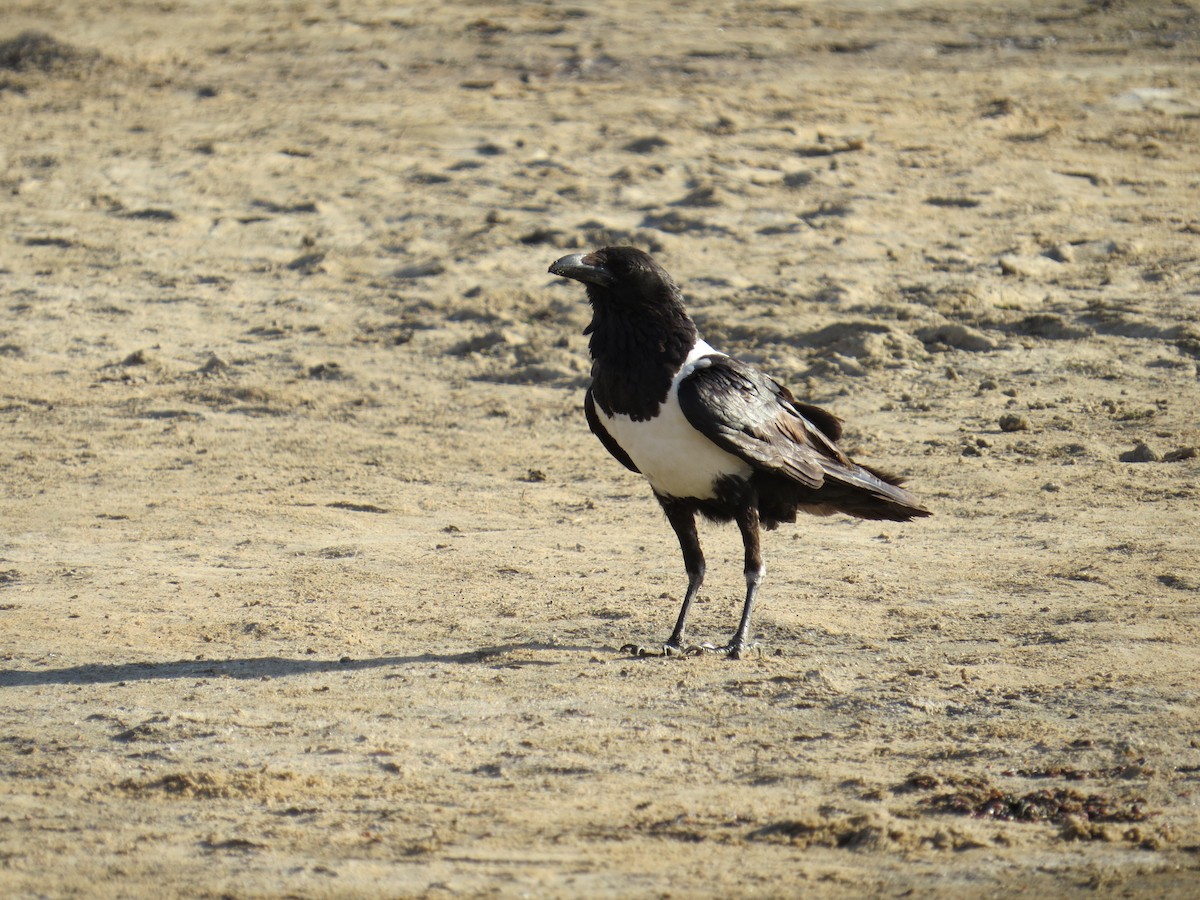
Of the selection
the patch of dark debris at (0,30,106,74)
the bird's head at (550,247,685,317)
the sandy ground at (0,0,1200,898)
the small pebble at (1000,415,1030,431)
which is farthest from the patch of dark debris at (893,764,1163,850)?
the patch of dark debris at (0,30,106,74)

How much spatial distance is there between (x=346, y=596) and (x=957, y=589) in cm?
264

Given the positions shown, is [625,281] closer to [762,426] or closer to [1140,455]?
[762,426]

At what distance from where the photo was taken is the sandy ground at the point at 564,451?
15.9 feet

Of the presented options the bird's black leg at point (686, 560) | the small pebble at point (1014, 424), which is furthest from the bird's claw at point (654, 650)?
the small pebble at point (1014, 424)

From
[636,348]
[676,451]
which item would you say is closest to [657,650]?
[676,451]

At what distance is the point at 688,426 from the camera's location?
246 inches

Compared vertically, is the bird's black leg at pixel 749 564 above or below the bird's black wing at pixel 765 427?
below

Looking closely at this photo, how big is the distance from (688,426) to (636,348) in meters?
0.38

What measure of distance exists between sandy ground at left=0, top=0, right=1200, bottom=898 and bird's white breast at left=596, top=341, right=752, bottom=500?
701mm

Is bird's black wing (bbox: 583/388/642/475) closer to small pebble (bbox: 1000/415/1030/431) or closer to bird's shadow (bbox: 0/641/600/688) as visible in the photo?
bird's shadow (bbox: 0/641/600/688)

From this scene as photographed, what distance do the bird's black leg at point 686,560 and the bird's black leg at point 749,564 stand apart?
0.63 ft

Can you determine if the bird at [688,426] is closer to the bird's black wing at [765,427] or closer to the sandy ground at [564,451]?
the bird's black wing at [765,427]

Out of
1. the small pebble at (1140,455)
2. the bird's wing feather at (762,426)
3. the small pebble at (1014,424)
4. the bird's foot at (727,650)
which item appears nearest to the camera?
the bird's wing feather at (762,426)

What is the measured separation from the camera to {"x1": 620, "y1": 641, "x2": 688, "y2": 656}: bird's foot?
637cm
